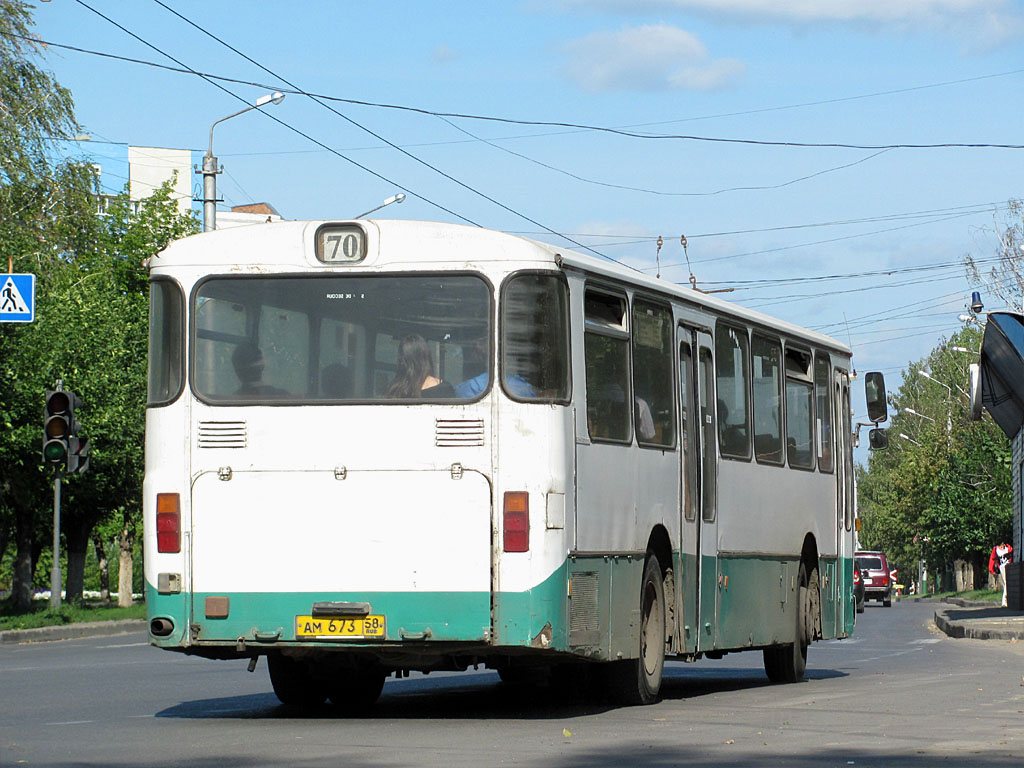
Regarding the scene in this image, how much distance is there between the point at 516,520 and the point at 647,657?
2265 millimetres

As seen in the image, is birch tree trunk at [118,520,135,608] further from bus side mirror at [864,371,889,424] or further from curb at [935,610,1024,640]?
A: bus side mirror at [864,371,889,424]

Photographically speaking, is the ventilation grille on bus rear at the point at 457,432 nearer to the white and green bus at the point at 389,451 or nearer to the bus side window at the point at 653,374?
the white and green bus at the point at 389,451

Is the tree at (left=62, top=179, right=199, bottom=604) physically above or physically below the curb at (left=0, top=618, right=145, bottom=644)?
above

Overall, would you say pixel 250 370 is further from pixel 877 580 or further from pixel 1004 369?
pixel 877 580

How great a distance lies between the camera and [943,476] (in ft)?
255

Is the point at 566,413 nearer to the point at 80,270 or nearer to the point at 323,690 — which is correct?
the point at 323,690

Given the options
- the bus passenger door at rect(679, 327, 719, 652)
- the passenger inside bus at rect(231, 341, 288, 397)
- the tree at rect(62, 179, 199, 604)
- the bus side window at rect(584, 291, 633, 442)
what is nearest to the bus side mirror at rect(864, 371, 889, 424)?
the bus passenger door at rect(679, 327, 719, 652)

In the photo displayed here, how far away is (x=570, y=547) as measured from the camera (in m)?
12.1

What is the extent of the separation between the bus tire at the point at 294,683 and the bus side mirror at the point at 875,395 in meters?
7.75

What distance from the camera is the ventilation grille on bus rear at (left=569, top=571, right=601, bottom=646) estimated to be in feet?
39.9

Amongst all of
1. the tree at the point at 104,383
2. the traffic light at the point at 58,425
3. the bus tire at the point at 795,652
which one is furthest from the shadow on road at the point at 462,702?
the tree at the point at 104,383

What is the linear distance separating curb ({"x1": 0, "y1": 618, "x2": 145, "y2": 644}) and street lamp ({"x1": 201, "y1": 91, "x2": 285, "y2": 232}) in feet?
23.8

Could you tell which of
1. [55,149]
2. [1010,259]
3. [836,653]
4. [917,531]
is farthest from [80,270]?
[917,531]

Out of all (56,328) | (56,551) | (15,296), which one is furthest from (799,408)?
(56,328)
